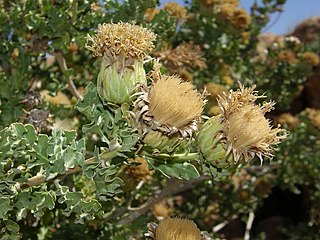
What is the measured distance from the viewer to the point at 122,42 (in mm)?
1620

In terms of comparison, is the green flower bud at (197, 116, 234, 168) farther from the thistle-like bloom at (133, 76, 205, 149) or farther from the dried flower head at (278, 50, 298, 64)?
the dried flower head at (278, 50, 298, 64)

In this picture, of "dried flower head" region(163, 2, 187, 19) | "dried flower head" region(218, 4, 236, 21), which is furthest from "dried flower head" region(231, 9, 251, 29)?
"dried flower head" region(163, 2, 187, 19)

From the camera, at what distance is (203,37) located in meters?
4.30

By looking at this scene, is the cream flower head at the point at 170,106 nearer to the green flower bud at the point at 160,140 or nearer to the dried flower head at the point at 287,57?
the green flower bud at the point at 160,140

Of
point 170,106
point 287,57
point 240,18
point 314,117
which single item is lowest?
point 314,117

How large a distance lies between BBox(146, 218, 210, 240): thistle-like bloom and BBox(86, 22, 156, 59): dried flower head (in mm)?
503

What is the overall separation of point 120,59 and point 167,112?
0.82 feet

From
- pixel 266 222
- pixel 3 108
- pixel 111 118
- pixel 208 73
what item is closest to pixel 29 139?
pixel 111 118

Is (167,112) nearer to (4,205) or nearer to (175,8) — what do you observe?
(4,205)

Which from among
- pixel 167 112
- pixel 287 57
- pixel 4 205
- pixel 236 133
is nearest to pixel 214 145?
pixel 236 133

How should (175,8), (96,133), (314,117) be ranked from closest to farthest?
(96,133) → (175,8) → (314,117)

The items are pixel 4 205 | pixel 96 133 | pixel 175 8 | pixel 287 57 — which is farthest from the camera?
pixel 287 57

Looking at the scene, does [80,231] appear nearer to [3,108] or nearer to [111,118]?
[3,108]

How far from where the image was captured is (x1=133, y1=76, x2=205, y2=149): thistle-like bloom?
1467 millimetres
